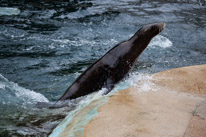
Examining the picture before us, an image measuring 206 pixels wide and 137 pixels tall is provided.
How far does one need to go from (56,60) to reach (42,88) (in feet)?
6.43

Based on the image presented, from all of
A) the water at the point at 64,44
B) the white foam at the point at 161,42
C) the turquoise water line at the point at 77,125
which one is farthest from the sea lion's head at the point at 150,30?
the white foam at the point at 161,42

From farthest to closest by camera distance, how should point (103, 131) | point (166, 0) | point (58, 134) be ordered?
point (166, 0) < point (58, 134) < point (103, 131)

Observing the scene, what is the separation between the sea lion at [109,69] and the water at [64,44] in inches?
9.9

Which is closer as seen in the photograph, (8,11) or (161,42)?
(161,42)

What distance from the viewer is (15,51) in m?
8.80

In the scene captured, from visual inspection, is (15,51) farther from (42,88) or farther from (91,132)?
(91,132)

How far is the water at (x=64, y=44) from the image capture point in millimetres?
5004

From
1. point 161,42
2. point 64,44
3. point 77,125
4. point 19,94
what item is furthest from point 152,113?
point 161,42

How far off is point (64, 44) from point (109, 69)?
13.5 ft


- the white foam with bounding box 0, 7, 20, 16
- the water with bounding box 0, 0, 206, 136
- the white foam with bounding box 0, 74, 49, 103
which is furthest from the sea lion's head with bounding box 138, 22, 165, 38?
the white foam with bounding box 0, 7, 20, 16

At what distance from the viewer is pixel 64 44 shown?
9539 mm

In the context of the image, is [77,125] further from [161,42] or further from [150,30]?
[161,42]

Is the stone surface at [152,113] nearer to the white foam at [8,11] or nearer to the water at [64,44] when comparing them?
the water at [64,44]

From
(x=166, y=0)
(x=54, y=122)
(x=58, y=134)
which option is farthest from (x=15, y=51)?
(x=166, y=0)
